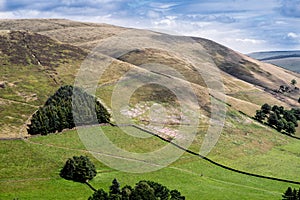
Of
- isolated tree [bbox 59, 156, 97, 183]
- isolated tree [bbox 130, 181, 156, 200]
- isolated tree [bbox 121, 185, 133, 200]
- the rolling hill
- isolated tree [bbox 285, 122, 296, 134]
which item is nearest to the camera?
isolated tree [bbox 130, 181, 156, 200]

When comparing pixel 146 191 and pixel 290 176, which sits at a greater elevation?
pixel 146 191

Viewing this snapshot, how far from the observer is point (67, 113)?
100250 mm

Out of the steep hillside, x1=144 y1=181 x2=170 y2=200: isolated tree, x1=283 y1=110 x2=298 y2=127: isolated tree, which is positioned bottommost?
x1=283 y1=110 x2=298 y2=127: isolated tree

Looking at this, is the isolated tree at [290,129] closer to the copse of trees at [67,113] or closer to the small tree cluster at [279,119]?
the small tree cluster at [279,119]

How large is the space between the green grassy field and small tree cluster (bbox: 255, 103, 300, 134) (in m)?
40.4

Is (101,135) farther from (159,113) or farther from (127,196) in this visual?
(127,196)

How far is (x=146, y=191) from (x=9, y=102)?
77.1 m

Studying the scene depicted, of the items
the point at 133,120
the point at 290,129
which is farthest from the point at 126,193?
the point at 290,129

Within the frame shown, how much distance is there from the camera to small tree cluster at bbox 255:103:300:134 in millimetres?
142350

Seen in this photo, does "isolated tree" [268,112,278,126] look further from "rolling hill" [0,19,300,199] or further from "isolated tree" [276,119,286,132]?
"rolling hill" [0,19,300,199]

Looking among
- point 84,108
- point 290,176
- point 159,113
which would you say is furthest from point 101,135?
point 290,176

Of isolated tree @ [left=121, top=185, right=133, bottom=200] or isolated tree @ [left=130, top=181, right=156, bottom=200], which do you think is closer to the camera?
isolated tree @ [left=130, top=181, right=156, bottom=200]

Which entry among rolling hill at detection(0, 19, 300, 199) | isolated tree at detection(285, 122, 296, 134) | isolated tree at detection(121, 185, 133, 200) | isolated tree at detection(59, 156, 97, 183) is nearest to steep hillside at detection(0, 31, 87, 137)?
rolling hill at detection(0, 19, 300, 199)

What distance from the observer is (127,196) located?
58719 millimetres
